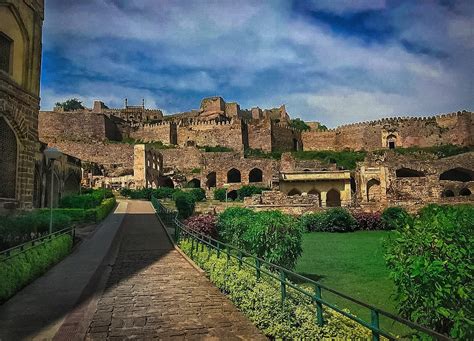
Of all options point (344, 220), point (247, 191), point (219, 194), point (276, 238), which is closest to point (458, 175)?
point (247, 191)

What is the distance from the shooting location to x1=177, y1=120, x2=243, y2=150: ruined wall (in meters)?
61.6

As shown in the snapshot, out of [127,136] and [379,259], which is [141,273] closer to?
[379,259]

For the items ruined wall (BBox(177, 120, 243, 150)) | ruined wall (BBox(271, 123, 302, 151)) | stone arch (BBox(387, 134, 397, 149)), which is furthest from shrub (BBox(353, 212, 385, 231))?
stone arch (BBox(387, 134, 397, 149))

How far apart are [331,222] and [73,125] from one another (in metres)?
52.8

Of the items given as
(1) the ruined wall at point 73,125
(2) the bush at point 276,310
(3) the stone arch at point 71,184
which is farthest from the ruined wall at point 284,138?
(2) the bush at point 276,310

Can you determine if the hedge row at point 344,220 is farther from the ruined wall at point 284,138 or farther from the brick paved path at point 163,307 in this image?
the ruined wall at point 284,138

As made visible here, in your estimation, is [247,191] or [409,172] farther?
[409,172]

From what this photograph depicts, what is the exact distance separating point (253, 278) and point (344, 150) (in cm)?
5968

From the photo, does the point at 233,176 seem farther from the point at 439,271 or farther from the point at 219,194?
the point at 439,271

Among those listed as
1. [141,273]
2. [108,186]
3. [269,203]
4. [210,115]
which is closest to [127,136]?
[210,115]

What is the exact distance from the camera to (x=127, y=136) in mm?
69812

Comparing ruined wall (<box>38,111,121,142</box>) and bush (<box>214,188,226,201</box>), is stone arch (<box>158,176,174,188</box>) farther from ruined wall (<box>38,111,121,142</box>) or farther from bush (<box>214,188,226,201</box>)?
ruined wall (<box>38,111,121,142</box>)

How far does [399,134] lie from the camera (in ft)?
206

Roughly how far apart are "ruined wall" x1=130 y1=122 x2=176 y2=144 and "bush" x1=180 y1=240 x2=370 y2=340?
2301 inches
